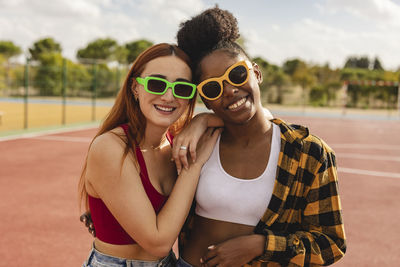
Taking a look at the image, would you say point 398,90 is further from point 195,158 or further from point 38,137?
point 195,158

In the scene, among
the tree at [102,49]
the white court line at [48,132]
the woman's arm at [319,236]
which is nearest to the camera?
the woman's arm at [319,236]

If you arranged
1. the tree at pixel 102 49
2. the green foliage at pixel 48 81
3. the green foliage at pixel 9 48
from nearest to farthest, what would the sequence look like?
the green foliage at pixel 48 81 < the tree at pixel 102 49 < the green foliage at pixel 9 48

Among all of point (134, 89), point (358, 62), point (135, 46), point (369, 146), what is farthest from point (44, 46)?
point (134, 89)

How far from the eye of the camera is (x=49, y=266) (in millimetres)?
3883

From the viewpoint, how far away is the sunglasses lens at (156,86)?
1.87 meters

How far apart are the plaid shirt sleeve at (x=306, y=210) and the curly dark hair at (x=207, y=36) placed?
0.58 m

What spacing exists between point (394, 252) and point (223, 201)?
3364 mm

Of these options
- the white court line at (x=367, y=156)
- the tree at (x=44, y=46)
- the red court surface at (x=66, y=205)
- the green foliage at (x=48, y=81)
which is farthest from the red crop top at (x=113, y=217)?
the tree at (x=44, y=46)

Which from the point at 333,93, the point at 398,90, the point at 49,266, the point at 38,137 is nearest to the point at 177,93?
the point at 49,266

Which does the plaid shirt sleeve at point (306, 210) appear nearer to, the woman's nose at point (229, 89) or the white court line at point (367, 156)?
the woman's nose at point (229, 89)

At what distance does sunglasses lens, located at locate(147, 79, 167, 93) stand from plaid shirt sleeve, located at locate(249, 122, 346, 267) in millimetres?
623

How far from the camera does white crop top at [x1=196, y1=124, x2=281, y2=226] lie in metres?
1.80

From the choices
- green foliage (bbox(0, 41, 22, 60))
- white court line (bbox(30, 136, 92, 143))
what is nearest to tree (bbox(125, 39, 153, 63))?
green foliage (bbox(0, 41, 22, 60))

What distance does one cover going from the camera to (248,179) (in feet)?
6.04
